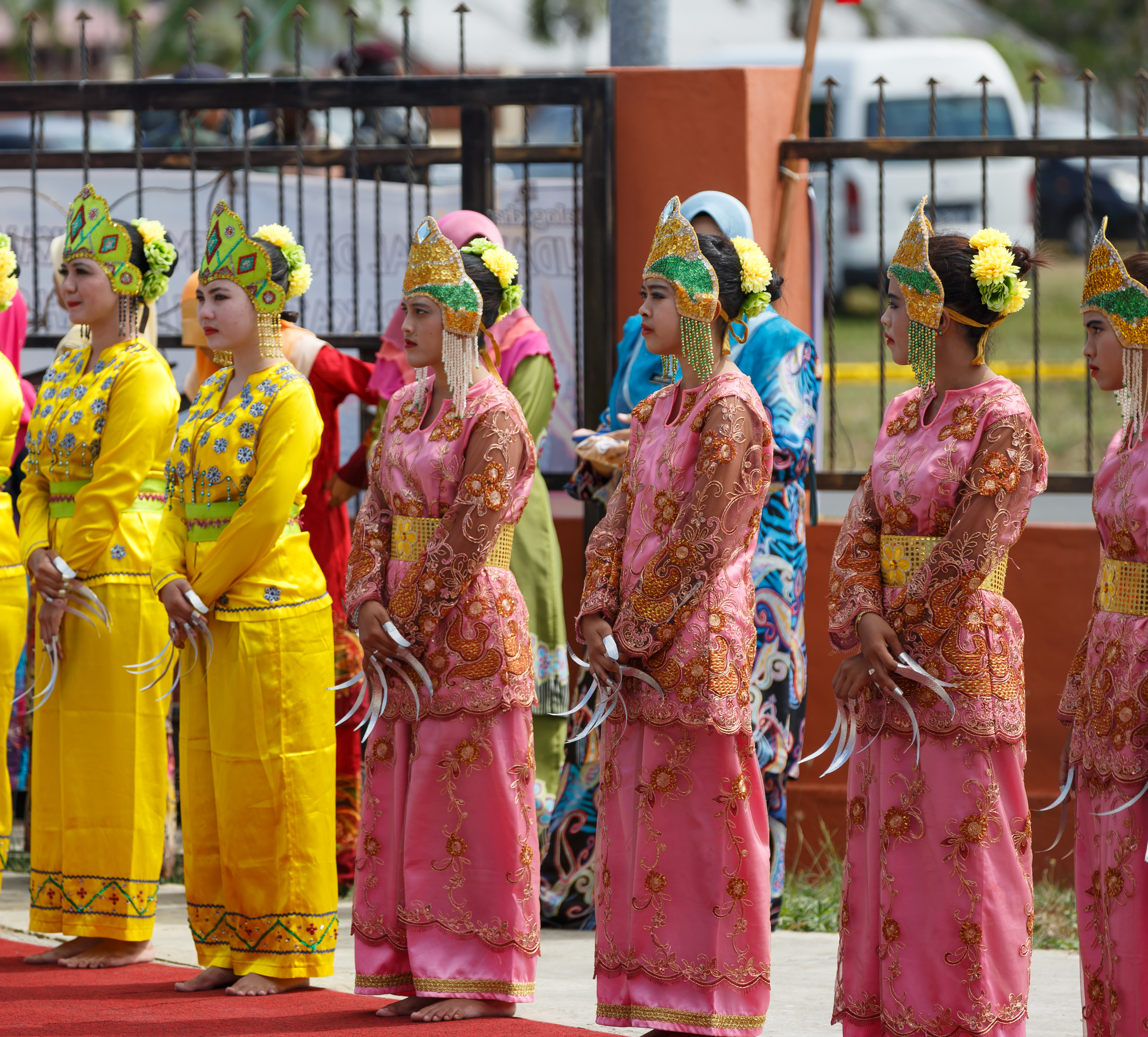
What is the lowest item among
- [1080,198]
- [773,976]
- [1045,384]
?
[773,976]

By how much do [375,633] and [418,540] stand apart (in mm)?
266

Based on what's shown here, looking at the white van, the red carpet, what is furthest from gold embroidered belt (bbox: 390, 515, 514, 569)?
the white van

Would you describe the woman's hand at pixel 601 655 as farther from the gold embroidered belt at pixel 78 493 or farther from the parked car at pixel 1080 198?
the parked car at pixel 1080 198

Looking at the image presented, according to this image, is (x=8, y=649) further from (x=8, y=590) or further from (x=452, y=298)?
(x=452, y=298)

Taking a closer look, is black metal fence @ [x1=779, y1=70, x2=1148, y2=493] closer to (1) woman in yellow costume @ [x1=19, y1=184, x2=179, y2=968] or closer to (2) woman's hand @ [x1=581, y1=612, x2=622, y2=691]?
(2) woman's hand @ [x1=581, y1=612, x2=622, y2=691]

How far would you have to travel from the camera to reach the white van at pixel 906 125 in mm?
16469

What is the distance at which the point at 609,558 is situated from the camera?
177 inches

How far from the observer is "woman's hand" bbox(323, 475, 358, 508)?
6.28 meters

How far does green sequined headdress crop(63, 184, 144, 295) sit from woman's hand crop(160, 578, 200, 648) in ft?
3.40

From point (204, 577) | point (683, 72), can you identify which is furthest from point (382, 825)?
point (683, 72)

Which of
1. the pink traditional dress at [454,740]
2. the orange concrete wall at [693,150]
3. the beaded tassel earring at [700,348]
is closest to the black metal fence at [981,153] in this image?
the orange concrete wall at [693,150]

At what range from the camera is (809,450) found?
5.61 m

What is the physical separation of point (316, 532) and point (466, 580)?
1774 mm

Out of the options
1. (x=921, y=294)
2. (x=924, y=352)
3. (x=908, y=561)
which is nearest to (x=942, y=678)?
(x=908, y=561)
